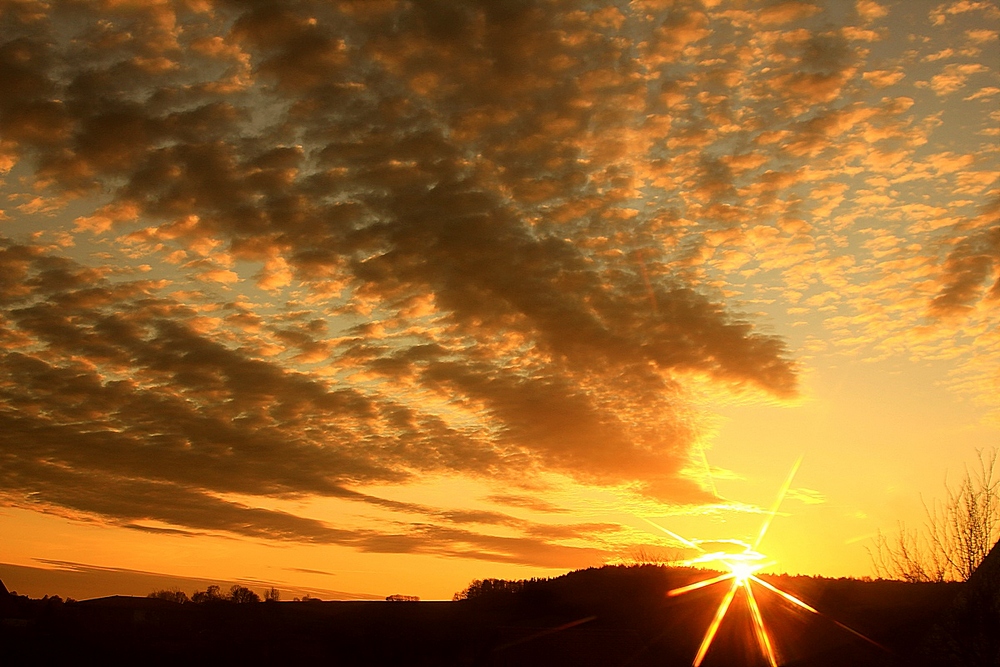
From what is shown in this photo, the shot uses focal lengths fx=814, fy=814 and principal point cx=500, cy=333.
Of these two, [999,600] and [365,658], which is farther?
[365,658]

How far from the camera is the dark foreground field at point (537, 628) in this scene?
39594mm

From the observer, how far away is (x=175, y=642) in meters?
48.2

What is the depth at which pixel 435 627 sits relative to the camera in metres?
55.2

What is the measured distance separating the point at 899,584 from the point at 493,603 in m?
30.8

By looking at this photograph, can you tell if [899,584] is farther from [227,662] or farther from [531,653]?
[227,662]

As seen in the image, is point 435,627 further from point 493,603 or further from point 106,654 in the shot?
point 106,654

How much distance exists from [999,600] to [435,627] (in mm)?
38396

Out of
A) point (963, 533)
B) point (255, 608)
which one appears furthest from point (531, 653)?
point (255, 608)


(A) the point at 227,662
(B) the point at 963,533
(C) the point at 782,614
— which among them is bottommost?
(A) the point at 227,662

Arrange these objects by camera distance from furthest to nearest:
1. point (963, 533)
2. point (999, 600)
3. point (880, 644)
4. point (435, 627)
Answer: point (435, 627) → point (880, 644) → point (963, 533) → point (999, 600)

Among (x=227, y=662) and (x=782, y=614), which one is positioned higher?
(x=782, y=614)

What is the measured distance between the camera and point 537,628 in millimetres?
43969

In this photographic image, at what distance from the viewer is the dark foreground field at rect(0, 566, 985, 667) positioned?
1559 inches

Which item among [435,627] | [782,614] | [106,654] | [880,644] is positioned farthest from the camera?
[435,627]
